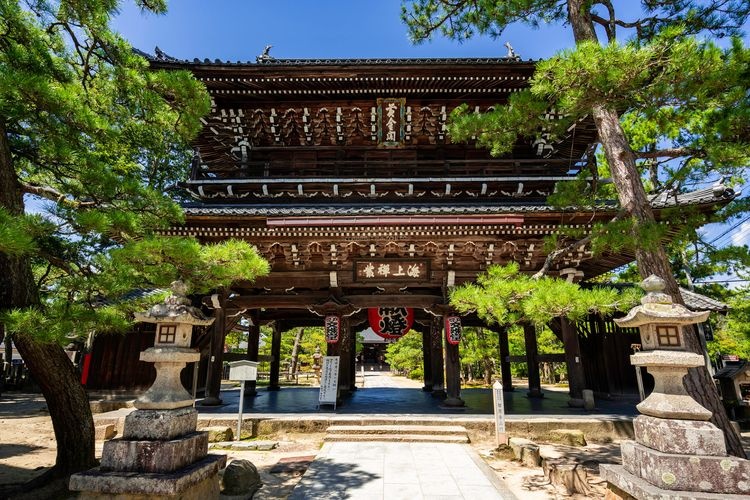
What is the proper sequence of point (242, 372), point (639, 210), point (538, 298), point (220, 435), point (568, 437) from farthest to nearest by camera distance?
point (242, 372) < point (220, 435) < point (568, 437) < point (639, 210) < point (538, 298)

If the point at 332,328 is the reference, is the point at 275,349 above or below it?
below

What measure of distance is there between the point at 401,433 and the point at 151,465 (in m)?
5.43

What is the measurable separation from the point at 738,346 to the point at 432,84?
1855 cm

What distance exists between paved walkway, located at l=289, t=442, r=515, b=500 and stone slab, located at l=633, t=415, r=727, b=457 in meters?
2.07

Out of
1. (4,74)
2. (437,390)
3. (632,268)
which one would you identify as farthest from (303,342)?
(4,74)

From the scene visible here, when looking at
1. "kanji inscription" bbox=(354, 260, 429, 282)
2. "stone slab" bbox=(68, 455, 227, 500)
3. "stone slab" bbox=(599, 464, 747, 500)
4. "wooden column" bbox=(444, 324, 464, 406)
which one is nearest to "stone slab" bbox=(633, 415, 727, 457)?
"stone slab" bbox=(599, 464, 747, 500)

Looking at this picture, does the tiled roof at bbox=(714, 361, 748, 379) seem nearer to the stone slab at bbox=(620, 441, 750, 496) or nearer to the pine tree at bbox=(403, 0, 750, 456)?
the pine tree at bbox=(403, 0, 750, 456)

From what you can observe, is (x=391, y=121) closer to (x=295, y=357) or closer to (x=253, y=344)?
(x=253, y=344)

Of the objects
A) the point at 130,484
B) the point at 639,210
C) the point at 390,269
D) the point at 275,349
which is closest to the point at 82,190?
the point at 130,484

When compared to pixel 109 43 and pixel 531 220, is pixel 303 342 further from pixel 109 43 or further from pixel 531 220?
pixel 109 43

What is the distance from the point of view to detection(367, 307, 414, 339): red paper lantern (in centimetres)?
1228

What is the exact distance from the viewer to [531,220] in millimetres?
8477

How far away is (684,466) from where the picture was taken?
3236 millimetres

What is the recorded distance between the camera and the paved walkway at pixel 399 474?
4.82 m
